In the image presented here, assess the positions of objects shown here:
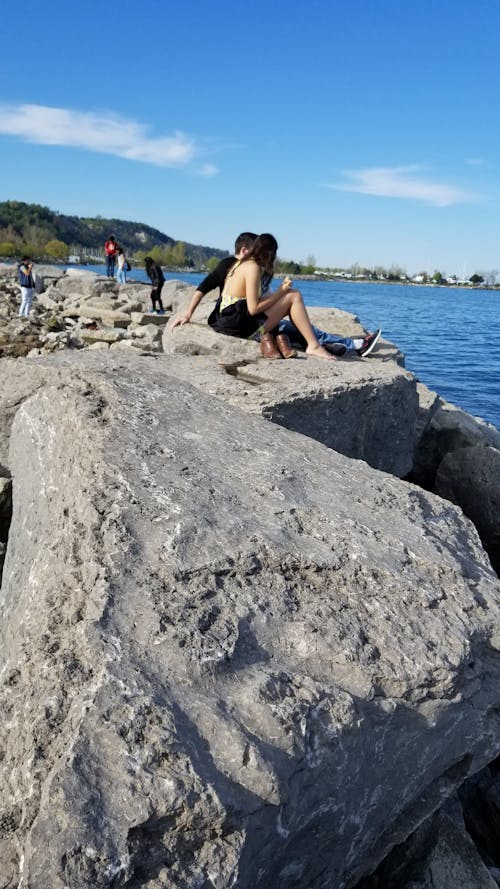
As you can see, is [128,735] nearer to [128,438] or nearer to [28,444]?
[128,438]

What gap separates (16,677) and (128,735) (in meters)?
0.45

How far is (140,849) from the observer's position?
158cm

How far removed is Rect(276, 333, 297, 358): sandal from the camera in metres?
5.29

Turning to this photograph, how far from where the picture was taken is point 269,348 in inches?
208

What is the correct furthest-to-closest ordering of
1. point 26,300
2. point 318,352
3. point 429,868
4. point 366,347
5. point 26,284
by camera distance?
point 26,300, point 26,284, point 366,347, point 318,352, point 429,868

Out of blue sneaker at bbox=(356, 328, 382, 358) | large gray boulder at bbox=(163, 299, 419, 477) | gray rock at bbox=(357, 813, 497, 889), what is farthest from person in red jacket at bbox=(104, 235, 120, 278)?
gray rock at bbox=(357, 813, 497, 889)

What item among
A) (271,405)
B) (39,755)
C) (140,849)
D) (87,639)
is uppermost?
(271,405)

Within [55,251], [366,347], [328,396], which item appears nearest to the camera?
[328,396]

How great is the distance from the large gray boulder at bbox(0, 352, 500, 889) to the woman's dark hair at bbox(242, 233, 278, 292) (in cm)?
273

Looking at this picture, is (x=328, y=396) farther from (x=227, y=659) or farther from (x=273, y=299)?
(x=227, y=659)

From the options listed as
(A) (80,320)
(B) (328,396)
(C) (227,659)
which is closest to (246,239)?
(B) (328,396)

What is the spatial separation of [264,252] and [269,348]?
864 millimetres

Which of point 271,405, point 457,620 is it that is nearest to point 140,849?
point 457,620

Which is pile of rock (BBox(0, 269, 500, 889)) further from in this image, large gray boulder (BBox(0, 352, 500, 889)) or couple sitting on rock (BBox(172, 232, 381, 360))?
couple sitting on rock (BBox(172, 232, 381, 360))
